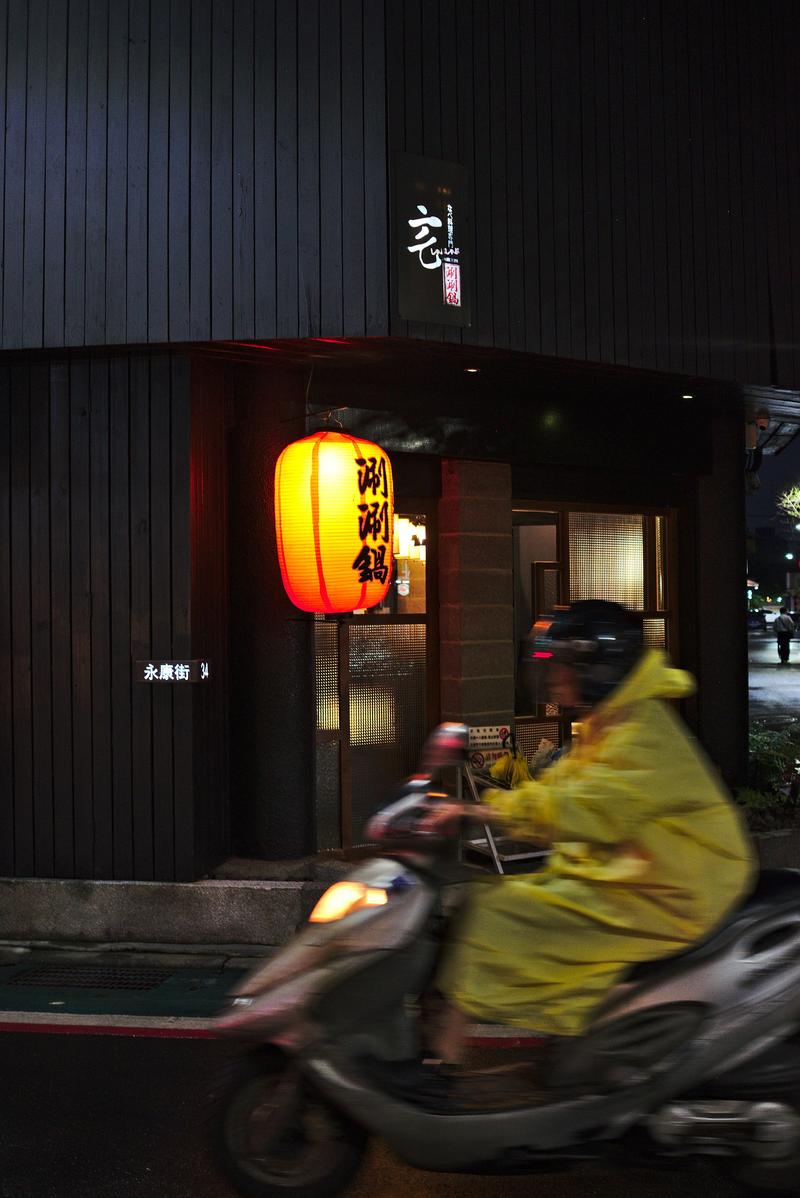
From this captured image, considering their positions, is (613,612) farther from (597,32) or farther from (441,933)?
(597,32)

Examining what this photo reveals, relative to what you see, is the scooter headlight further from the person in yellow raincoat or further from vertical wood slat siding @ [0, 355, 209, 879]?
vertical wood slat siding @ [0, 355, 209, 879]

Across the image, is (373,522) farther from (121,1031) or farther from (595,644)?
(595,644)

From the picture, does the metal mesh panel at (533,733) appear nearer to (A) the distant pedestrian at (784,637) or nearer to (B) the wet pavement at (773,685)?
(B) the wet pavement at (773,685)

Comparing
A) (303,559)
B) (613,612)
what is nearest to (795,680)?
(303,559)

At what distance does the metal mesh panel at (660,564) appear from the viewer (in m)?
11.3

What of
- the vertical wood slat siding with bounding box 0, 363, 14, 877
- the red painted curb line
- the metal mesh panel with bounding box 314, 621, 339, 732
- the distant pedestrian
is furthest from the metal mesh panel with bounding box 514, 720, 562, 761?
the distant pedestrian

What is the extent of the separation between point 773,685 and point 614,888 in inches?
1080

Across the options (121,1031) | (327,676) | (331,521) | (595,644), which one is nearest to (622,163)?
(331,521)

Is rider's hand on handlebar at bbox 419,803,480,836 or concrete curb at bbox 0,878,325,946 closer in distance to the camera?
rider's hand on handlebar at bbox 419,803,480,836

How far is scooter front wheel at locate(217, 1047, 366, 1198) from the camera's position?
375cm

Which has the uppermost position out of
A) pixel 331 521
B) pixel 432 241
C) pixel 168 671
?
pixel 432 241

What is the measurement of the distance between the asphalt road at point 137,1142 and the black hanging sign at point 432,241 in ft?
15.9

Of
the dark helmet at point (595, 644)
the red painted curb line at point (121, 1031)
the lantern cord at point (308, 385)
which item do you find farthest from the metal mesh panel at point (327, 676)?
the dark helmet at point (595, 644)

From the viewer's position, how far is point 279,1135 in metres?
3.78
